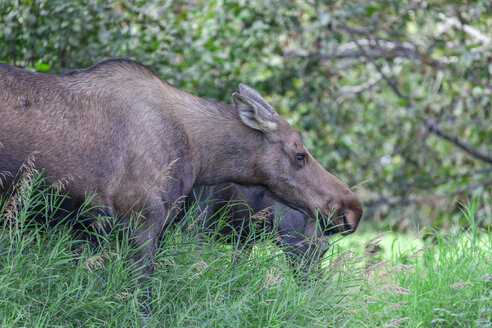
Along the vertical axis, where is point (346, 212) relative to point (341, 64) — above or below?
above

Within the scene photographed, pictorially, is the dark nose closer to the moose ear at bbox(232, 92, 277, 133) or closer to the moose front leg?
the moose ear at bbox(232, 92, 277, 133)

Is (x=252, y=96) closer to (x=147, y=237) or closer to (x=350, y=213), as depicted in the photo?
(x=350, y=213)

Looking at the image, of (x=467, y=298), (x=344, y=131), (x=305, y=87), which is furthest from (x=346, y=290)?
(x=344, y=131)

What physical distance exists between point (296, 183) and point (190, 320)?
5.09 ft

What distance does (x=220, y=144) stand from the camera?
5.13m

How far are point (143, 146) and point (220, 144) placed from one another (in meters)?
0.68

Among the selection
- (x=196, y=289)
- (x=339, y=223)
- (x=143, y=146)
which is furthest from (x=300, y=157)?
(x=196, y=289)

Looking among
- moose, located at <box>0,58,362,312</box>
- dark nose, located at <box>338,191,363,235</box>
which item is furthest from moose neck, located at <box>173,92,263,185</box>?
dark nose, located at <box>338,191,363,235</box>

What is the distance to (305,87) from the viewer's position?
9.32m

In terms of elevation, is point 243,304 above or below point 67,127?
below

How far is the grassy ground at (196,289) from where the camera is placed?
12.6 feet

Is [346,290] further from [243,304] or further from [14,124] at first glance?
[14,124]

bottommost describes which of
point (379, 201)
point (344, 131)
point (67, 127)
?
point (379, 201)

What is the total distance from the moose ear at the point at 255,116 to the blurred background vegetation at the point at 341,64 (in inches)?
84.6
